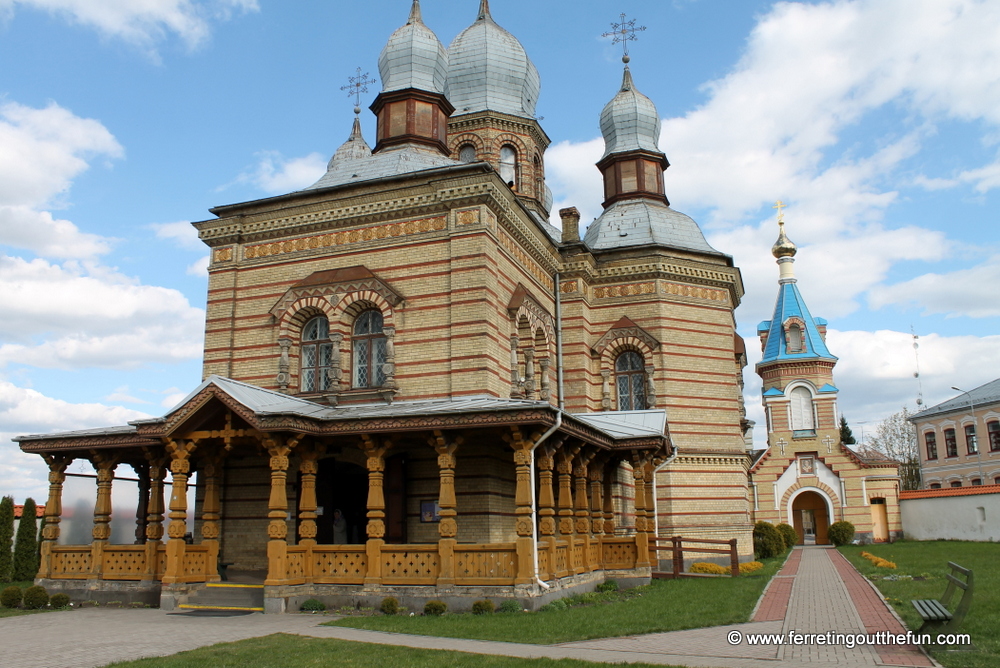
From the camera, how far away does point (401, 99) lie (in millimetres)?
20172

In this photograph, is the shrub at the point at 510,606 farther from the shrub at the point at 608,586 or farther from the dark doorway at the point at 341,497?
the dark doorway at the point at 341,497

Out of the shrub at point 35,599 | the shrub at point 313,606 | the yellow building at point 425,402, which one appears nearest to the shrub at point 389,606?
the yellow building at point 425,402

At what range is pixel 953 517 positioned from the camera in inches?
1344

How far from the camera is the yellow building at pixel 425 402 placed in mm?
12867

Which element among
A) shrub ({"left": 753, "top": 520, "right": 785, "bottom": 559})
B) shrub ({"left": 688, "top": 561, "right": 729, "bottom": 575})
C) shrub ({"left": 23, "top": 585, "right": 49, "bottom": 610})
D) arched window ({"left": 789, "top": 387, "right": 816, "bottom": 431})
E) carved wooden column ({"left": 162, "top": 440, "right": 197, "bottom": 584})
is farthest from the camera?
arched window ({"left": 789, "top": 387, "right": 816, "bottom": 431})

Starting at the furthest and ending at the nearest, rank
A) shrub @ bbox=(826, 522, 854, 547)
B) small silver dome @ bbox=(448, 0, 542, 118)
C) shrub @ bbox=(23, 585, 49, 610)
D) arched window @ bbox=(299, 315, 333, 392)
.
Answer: shrub @ bbox=(826, 522, 854, 547) < small silver dome @ bbox=(448, 0, 542, 118) < arched window @ bbox=(299, 315, 333, 392) < shrub @ bbox=(23, 585, 49, 610)

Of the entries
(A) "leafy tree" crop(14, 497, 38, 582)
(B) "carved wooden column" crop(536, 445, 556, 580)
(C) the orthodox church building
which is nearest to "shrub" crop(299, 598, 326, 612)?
(C) the orthodox church building

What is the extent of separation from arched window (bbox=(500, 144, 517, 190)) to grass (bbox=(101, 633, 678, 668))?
693 inches

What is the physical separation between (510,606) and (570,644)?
2569 mm

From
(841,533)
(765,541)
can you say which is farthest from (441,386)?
(841,533)

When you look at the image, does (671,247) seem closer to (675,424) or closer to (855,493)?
(675,424)

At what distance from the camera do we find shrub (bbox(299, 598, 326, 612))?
497 inches

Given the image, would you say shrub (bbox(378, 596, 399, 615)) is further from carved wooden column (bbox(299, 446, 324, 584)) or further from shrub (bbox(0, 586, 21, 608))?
shrub (bbox(0, 586, 21, 608))

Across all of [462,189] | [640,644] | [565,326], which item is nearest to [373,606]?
[640,644]
